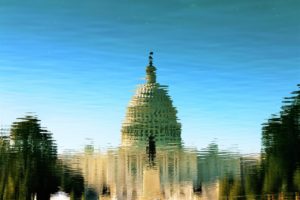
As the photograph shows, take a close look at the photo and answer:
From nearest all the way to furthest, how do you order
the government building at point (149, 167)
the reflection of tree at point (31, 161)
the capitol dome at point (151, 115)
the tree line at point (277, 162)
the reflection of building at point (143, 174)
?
the tree line at point (277, 162) → the reflection of tree at point (31, 161) → the government building at point (149, 167) → the reflection of building at point (143, 174) → the capitol dome at point (151, 115)

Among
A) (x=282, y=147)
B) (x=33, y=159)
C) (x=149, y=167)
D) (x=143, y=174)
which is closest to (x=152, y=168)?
(x=149, y=167)

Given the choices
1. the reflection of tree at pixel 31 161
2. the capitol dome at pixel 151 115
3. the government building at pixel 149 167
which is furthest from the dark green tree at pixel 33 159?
the capitol dome at pixel 151 115

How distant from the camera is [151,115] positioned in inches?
1665

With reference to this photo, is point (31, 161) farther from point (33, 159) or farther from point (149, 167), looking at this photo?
point (149, 167)

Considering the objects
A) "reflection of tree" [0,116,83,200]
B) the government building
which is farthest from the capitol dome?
"reflection of tree" [0,116,83,200]

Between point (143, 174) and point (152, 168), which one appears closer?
point (152, 168)

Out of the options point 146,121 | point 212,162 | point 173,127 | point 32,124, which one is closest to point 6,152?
point 32,124

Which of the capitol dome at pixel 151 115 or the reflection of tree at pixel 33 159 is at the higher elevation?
the capitol dome at pixel 151 115

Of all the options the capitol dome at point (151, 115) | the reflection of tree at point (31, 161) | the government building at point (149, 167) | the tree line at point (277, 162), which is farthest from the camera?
the capitol dome at point (151, 115)

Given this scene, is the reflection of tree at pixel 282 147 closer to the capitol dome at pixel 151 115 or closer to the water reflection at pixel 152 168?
the water reflection at pixel 152 168

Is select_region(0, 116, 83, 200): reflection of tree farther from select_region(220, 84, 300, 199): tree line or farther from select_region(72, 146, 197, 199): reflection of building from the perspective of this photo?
select_region(220, 84, 300, 199): tree line

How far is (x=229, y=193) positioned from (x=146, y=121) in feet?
57.2

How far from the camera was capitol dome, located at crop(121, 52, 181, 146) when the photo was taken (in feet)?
123

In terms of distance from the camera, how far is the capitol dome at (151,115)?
123 feet
